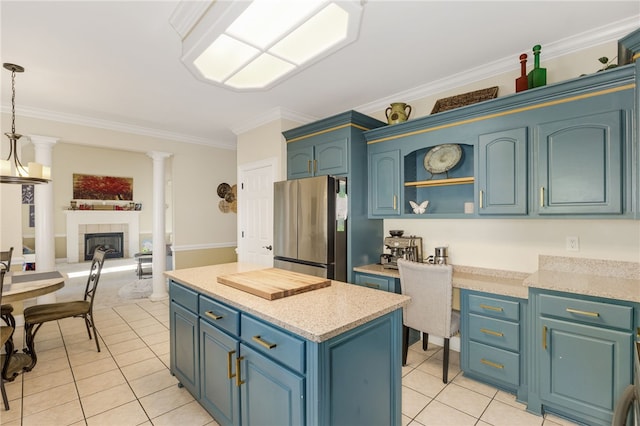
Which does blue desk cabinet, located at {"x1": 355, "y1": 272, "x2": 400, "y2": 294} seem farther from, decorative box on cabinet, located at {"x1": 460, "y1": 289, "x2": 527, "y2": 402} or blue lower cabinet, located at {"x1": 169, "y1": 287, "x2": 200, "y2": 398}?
blue lower cabinet, located at {"x1": 169, "y1": 287, "x2": 200, "y2": 398}

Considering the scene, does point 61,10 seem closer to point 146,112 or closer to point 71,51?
point 71,51

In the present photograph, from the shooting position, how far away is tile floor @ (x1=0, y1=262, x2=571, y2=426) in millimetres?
2053

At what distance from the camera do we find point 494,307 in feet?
7.50

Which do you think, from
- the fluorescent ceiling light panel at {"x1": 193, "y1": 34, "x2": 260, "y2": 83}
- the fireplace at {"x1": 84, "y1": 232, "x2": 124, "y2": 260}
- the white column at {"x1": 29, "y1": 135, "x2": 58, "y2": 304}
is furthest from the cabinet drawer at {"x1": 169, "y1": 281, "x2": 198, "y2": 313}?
the fireplace at {"x1": 84, "y1": 232, "x2": 124, "y2": 260}

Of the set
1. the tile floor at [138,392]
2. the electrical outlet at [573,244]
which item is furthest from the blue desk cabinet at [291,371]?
the electrical outlet at [573,244]

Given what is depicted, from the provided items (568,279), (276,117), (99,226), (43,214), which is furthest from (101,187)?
(568,279)

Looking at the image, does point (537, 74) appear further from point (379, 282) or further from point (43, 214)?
point (43, 214)

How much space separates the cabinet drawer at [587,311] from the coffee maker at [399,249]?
1.21 metres

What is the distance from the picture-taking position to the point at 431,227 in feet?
10.4

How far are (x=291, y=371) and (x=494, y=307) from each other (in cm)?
172

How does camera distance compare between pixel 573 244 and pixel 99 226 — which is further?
pixel 99 226

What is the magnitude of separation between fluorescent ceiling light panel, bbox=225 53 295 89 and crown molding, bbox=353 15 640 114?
1747mm

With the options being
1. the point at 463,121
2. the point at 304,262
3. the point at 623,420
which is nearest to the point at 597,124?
the point at 463,121

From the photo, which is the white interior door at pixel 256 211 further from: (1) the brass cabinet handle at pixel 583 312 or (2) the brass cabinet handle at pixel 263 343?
(1) the brass cabinet handle at pixel 583 312
